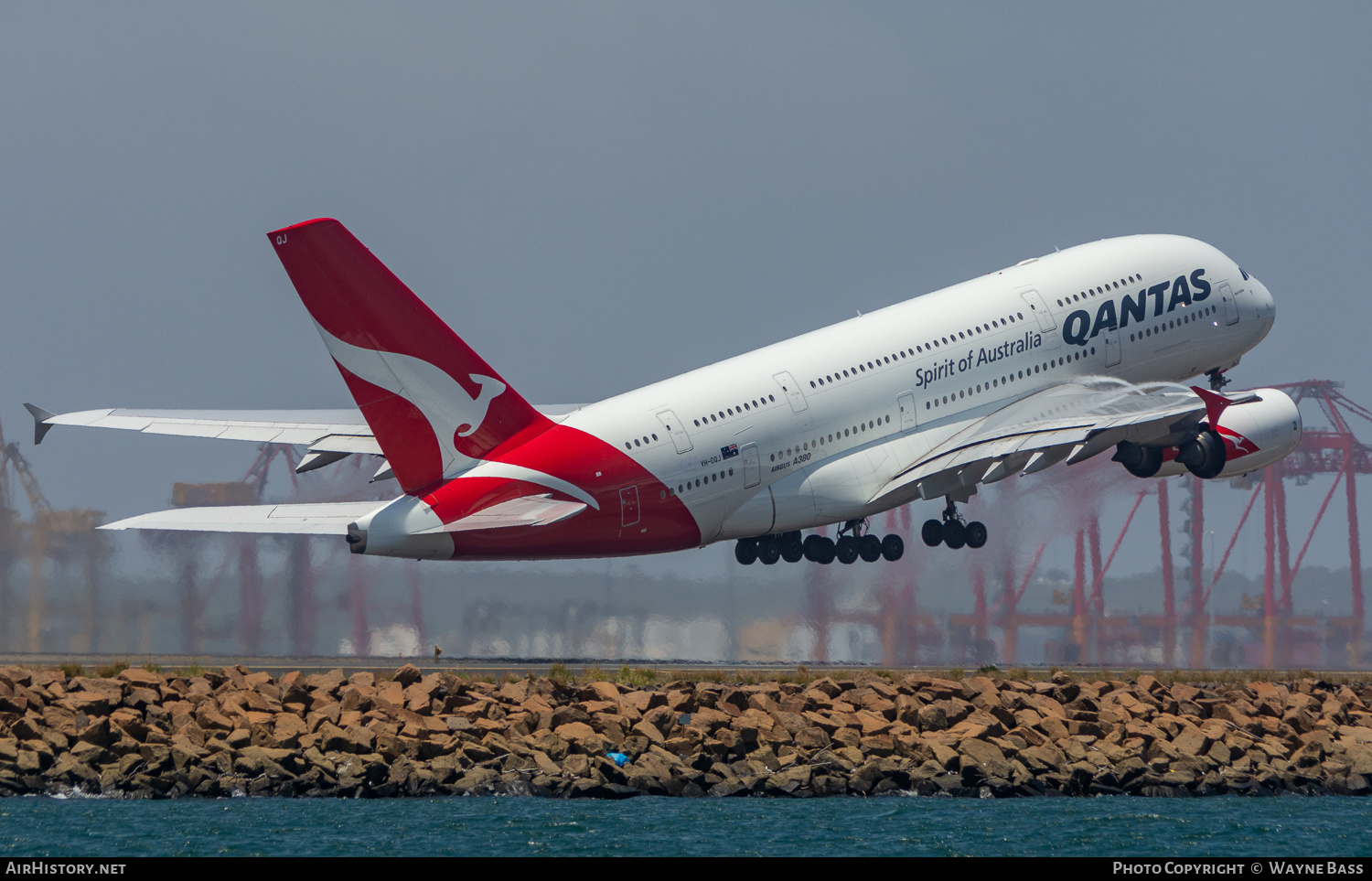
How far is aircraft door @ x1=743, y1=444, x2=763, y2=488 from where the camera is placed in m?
43.4

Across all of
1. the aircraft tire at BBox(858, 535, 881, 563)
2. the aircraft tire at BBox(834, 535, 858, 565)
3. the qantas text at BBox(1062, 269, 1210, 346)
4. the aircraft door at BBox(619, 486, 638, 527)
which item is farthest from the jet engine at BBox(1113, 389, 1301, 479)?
the aircraft door at BBox(619, 486, 638, 527)

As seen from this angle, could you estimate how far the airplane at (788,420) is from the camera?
38156 mm

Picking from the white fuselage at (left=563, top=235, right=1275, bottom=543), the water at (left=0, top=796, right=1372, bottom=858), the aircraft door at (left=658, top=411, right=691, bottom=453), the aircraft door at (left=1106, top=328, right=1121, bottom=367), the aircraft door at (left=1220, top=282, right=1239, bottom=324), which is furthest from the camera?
the aircraft door at (left=1220, top=282, right=1239, bottom=324)

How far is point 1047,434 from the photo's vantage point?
147 feet

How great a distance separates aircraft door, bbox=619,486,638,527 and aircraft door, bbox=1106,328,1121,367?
51.2ft

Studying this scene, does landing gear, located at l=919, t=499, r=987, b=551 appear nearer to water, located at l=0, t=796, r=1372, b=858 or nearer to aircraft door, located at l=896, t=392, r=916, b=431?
aircraft door, located at l=896, t=392, r=916, b=431

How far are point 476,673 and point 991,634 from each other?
4155cm

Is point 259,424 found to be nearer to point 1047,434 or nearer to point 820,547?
point 820,547

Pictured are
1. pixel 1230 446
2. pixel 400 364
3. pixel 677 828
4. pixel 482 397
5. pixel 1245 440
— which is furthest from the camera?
pixel 1245 440

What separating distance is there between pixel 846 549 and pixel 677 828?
615 inches

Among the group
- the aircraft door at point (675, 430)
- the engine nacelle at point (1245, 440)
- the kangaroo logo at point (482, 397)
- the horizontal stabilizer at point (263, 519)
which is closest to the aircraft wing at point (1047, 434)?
the engine nacelle at point (1245, 440)

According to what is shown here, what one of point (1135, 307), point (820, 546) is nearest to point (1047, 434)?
point (1135, 307)

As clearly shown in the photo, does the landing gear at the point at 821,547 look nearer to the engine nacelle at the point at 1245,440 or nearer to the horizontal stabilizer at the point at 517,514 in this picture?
the engine nacelle at the point at 1245,440
